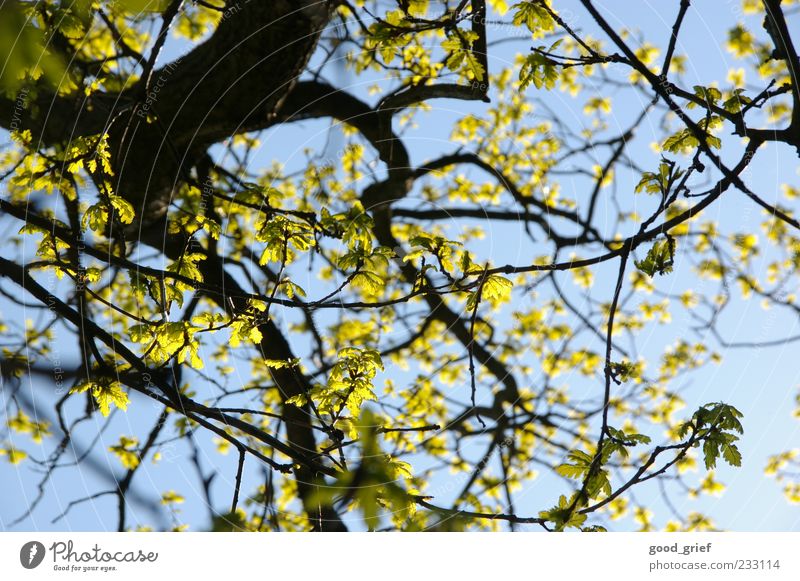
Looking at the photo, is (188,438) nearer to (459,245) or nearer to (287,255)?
(287,255)

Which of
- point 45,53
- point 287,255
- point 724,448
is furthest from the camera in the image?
point 287,255

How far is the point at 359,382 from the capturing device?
2232mm

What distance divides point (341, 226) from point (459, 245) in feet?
1.61

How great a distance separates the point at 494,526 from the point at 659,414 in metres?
2.29

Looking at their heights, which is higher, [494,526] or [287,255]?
[287,255]
